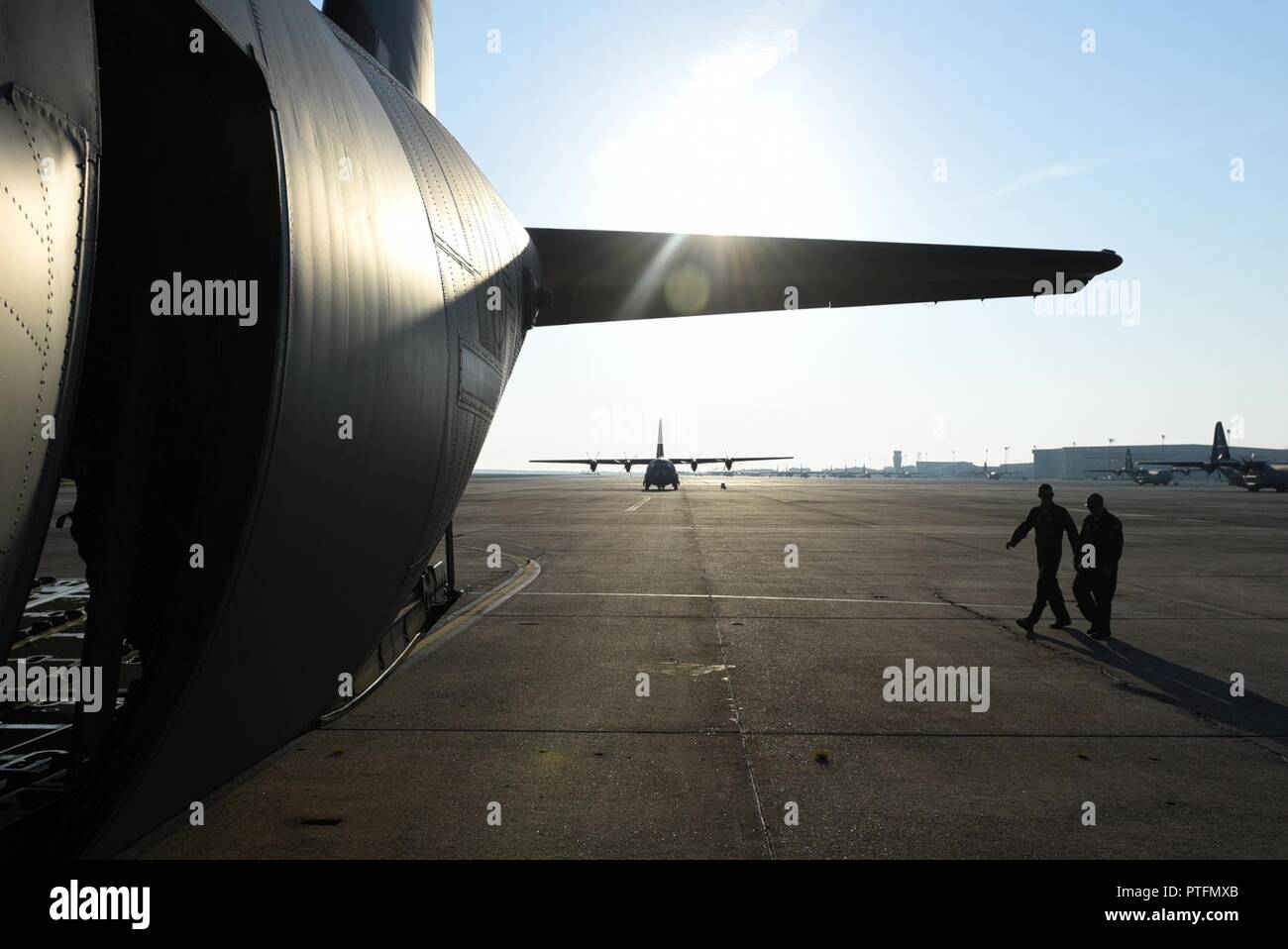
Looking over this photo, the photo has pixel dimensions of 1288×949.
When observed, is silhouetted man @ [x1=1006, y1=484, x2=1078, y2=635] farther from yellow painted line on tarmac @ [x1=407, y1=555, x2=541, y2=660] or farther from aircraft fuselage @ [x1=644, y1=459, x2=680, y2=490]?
aircraft fuselage @ [x1=644, y1=459, x2=680, y2=490]

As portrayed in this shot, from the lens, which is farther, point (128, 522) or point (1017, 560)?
point (1017, 560)

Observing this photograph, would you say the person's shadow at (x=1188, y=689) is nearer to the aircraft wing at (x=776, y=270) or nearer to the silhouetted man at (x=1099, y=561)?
the silhouetted man at (x=1099, y=561)

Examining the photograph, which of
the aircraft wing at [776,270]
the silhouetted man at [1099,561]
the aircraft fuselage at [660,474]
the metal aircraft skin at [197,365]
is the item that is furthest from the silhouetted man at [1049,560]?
the aircraft fuselage at [660,474]

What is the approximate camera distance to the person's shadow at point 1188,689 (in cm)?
707

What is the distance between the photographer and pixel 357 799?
17.4 ft

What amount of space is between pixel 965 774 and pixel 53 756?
16.5 feet

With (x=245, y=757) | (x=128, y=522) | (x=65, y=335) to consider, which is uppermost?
(x=65, y=335)

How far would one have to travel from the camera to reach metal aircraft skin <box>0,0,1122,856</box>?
204 cm

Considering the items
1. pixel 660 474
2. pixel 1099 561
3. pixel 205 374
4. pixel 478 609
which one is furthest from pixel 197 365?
pixel 660 474

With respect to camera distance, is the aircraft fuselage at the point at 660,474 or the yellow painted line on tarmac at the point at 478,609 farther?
the aircraft fuselage at the point at 660,474

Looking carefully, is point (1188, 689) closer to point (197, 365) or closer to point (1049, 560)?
point (1049, 560)

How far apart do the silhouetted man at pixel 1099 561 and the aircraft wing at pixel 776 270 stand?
4302 mm
